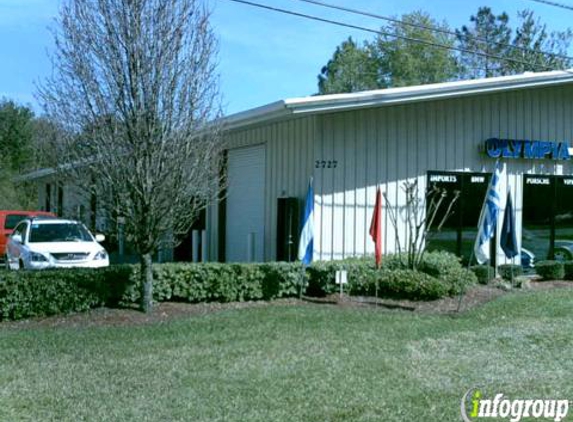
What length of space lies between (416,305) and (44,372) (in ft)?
22.5

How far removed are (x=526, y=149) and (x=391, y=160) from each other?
3.89 m

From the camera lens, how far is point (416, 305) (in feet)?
40.8

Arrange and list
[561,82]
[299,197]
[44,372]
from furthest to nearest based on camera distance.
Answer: [561,82]
[299,197]
[44,372]

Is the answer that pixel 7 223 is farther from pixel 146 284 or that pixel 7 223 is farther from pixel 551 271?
pixel 551 271

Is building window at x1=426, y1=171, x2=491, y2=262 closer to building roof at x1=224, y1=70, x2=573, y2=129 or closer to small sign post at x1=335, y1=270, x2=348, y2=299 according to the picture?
building roof at x1=224, y1=70, x2=573, y2=129

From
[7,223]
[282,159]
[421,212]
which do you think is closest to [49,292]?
[282,159]

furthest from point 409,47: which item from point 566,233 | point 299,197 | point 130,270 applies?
point 130,270

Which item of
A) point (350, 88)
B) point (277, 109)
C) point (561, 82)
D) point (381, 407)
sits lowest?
point (381, 407)

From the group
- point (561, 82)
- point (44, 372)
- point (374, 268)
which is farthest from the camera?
point (561, 82)

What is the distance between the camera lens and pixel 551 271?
53.1ft

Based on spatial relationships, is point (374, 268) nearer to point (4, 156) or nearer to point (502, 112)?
point (502, 112)

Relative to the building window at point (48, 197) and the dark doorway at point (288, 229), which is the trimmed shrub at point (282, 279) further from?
the building window at point (48, 197)

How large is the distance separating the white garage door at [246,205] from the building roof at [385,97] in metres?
1.83

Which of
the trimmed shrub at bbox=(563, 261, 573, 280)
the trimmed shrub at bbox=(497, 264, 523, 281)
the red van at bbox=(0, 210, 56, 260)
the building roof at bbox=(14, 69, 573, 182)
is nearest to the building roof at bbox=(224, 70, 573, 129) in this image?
the building roof at bbox=(14, 69, 573, 182)
